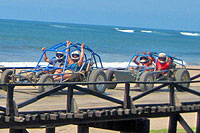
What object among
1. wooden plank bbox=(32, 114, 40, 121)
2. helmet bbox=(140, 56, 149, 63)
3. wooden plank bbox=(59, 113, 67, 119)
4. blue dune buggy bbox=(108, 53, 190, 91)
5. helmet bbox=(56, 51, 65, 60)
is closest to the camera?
wooden plank bbox=(32, 114, 40, 121)

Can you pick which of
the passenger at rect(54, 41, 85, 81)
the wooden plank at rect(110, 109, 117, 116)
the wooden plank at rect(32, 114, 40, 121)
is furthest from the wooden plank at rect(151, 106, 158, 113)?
the passenger at rect(54, 41, 85, 81)

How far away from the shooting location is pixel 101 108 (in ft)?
31.7

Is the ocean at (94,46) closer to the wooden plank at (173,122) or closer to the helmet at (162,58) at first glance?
the helmet at (162,58)

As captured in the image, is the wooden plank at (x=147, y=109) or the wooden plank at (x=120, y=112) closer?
the wooden plank at (x=120, y=112)

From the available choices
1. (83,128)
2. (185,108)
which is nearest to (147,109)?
(185,108)

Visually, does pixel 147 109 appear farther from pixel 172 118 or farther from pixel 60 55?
pixel 60 55

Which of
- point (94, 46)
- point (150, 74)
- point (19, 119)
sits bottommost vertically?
point (19, 119)

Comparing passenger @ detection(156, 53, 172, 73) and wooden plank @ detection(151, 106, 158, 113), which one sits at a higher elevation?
passenger @ detection(156, 53, 172, 73)

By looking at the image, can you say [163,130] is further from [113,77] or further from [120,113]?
[120,113]

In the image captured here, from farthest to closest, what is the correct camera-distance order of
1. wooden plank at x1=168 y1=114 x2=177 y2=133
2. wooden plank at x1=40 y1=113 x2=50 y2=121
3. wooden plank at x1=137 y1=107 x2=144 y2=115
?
1. wooden plank at x1=168 y1=114 x2=177 y2=133
2. wooden plank at x1=137 y1=107 x2=144 y2=115
3. wooden plank at x1=40 y1=113 x2=50 y2=121

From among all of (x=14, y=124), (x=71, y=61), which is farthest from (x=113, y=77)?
(x=14, y=124)

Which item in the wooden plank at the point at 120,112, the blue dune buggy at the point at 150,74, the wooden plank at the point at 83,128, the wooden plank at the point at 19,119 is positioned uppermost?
the blue dune buggy at the point at 150,74

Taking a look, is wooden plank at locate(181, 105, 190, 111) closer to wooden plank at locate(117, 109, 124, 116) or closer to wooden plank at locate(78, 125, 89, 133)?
wooden plank at locate(117, 109, 124, 116)

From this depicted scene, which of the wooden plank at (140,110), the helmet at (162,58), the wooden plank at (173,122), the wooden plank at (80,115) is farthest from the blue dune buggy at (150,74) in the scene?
the wooden plank at (80,115)
